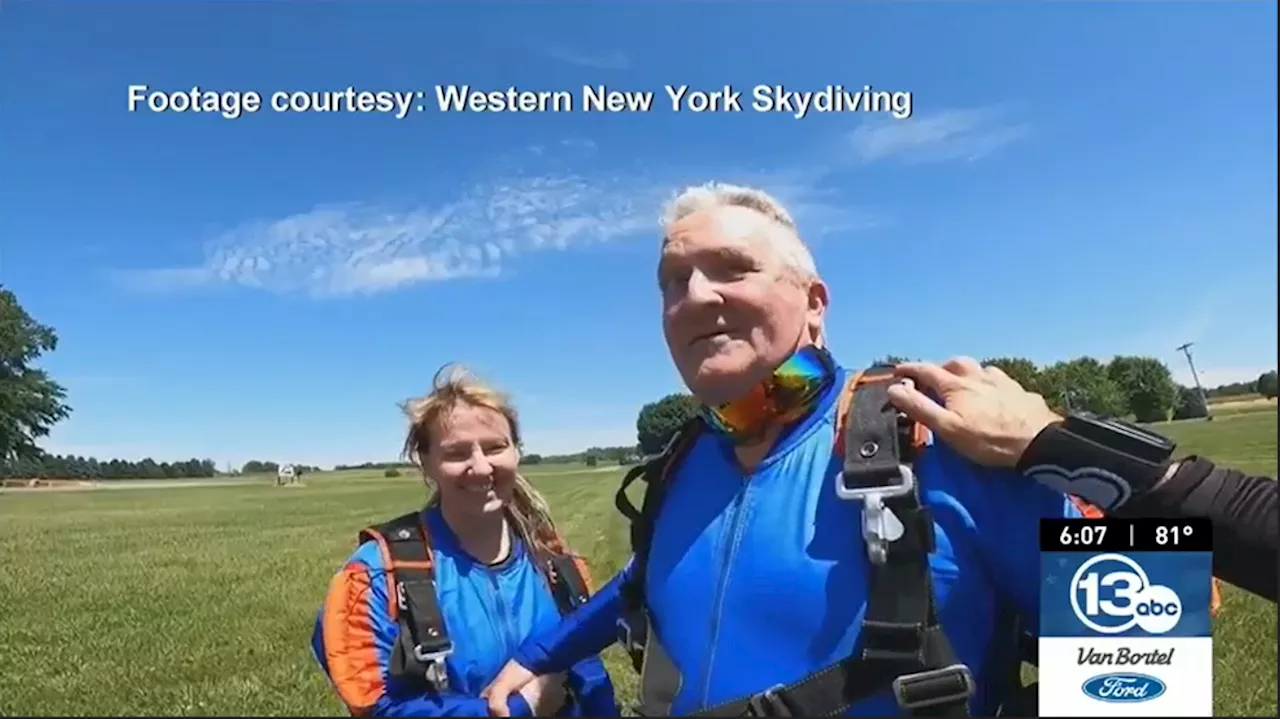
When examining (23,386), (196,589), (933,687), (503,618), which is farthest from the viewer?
(196,589)

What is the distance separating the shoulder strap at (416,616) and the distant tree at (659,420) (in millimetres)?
530

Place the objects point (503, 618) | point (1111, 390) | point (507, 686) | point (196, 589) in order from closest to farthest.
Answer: point (507, 686) → point (503, 618) → point (1111, 390) → point (196, 589)

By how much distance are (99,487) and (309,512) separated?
51 centimetres

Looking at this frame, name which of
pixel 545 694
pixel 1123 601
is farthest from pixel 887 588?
pixel 545 694

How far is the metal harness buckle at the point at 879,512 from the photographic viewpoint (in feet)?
4.24

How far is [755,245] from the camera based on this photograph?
4.82 feet

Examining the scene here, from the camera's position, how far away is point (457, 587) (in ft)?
6.22

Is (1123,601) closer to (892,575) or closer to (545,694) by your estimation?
(892,575)

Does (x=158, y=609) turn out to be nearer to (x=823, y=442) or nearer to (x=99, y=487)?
(x=99, y=487)

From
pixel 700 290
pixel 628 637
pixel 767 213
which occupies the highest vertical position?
pixel 767 213

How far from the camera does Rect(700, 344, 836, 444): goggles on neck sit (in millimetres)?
1450

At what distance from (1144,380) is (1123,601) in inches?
23.1

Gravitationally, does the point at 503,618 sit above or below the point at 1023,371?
below

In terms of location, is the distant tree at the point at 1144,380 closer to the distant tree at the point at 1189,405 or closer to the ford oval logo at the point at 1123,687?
the distant tree at the point at 1189,405
